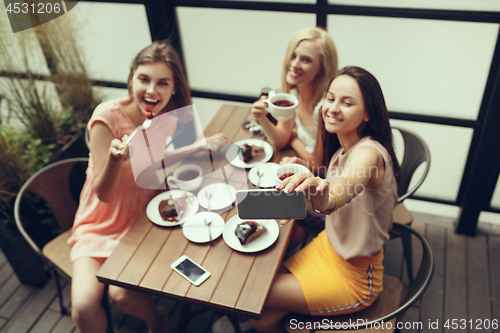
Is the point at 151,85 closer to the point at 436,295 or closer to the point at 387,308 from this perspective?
the point at 387,308

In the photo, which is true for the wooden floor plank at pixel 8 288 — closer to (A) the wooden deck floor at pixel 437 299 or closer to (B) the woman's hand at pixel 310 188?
(A) the wooden deck floor at pixel 437 299

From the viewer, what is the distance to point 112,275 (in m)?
1.55

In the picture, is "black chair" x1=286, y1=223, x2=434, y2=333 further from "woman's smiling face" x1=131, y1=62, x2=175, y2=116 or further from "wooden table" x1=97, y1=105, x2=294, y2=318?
"woman's smiling face" x1=131, y1=62, x2=175, y2=116

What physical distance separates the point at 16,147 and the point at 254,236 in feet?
5.66

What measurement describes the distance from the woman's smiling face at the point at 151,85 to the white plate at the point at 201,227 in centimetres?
60

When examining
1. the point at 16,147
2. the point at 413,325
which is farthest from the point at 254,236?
the point at 16,147

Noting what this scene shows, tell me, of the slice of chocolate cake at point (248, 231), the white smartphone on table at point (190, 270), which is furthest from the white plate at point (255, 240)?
the white smartphone on table at point (190, 270)

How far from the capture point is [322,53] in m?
1.99

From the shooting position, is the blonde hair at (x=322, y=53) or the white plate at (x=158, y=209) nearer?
the white plate at (x=158, y=209)

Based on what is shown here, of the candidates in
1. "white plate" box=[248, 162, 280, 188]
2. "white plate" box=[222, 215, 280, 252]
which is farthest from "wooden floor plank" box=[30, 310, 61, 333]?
"white plate" box=[248, 162, 280, 188]

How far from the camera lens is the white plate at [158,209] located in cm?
175

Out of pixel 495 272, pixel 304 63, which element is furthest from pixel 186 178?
pixel 495 272

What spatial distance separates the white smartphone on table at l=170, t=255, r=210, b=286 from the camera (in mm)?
1504

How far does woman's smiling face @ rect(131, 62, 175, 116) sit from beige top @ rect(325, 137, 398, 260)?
90cm
